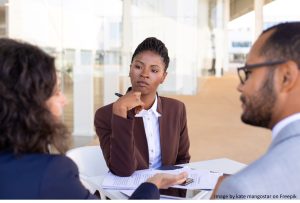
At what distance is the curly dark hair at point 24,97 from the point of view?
101cm

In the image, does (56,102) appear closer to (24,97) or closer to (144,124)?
(24,97)

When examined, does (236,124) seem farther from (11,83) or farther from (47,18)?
(11,83)

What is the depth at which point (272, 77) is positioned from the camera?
3.45ft

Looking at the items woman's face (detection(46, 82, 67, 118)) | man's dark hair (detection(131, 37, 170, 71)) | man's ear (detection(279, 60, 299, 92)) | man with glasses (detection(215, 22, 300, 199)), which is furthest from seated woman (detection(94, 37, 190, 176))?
man's ear (detection(279, 60, 299, 92))

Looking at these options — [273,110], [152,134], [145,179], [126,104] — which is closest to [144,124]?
[152,134]

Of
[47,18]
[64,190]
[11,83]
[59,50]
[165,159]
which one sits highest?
[47,18]

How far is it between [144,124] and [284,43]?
1.14m

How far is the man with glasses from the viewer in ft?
3.00

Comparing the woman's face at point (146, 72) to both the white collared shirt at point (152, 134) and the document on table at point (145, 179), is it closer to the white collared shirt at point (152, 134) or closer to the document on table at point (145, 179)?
the white collared shirt at point (152, 134)

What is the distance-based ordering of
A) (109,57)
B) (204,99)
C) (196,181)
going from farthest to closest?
(204,99) → (109,57) → (196,181)

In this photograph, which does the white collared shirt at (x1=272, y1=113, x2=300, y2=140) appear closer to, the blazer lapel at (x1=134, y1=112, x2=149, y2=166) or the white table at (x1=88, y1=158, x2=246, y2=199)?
the white table at (x1=88, y1=158, x2=246, y2=199)

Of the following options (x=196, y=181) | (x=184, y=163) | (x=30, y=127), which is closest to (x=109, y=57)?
(x=184, y=163)

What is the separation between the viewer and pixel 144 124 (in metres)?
2.10

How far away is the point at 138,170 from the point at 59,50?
2.61 m
